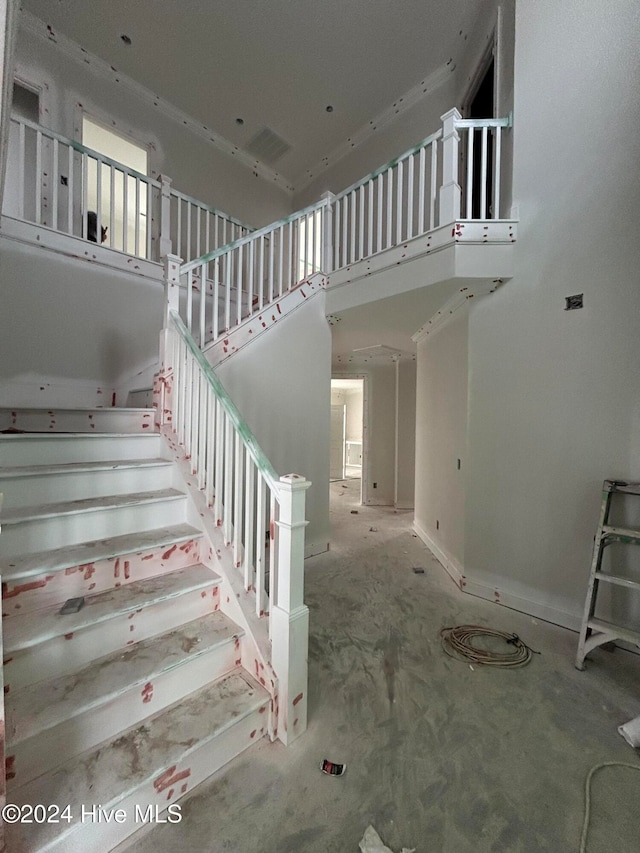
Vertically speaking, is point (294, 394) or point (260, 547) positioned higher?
point (294, 394)

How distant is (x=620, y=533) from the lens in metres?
1.75

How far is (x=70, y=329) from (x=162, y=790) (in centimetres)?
320

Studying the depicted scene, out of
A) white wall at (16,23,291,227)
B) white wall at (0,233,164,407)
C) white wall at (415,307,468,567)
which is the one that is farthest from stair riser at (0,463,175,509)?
white wall at (16,23,291,227)

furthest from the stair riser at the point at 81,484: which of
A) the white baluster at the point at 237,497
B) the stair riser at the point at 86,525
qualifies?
the white baluster at the point at 237,497

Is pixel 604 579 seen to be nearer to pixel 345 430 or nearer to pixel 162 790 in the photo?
pixel 162 790

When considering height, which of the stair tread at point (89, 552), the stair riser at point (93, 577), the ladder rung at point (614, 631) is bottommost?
the ladder rung at point (614, 631)

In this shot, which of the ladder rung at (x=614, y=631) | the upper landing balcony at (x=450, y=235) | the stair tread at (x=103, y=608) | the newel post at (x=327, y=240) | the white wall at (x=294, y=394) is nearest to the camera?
the stair tread at (x=103, y=608)

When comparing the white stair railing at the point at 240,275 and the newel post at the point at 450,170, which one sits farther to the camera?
the white stair railing at the point at 240,275

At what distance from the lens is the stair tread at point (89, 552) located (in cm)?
126

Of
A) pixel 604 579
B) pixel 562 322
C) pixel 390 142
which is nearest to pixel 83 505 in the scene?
pixel 604 579

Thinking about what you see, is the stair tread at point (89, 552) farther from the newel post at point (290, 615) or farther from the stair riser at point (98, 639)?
the newel post at point (290, 615)

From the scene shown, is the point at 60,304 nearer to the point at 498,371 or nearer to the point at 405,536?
the point at 498,371

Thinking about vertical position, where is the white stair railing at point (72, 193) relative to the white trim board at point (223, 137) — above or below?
below

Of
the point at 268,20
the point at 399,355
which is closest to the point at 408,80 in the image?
the point at 268,20
